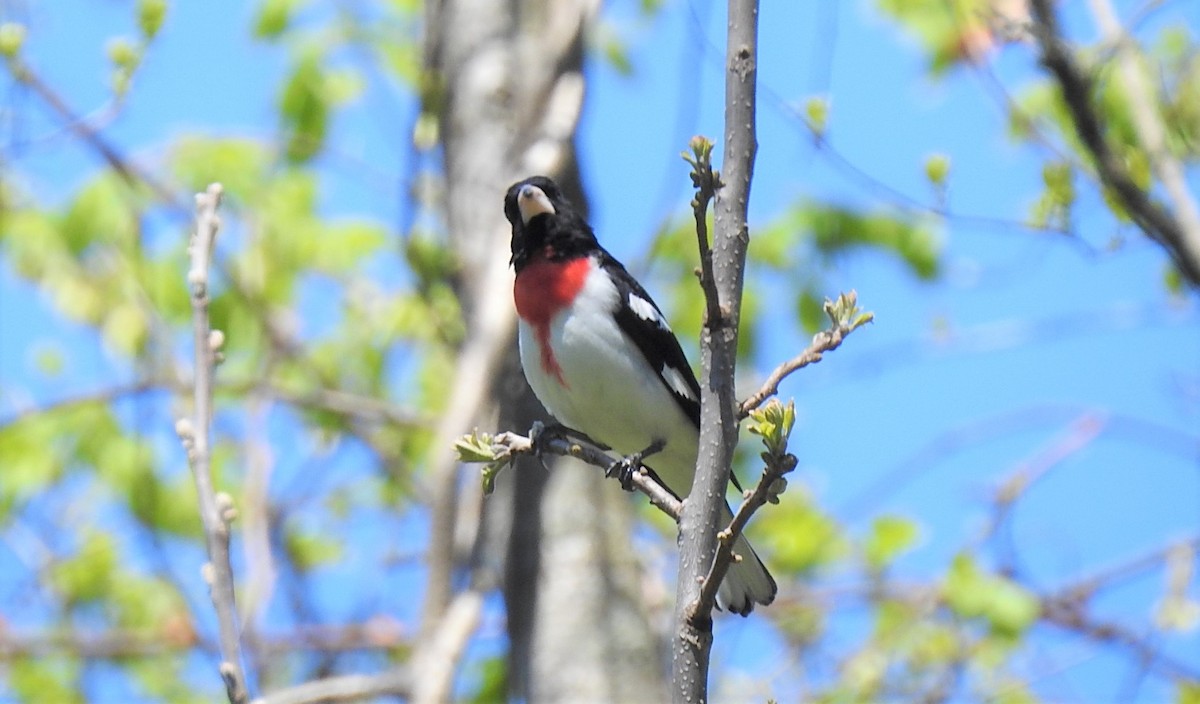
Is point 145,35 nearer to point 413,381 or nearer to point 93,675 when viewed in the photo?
point 93,675

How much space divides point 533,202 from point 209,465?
1.73m

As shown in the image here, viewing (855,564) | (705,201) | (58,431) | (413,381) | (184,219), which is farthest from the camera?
(413,381)

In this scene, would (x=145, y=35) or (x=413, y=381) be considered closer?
(x=145, y=35)

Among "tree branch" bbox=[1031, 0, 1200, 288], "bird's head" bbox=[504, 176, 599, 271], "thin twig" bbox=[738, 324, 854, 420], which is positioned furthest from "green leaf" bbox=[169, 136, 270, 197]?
"thin twig" bbox=[738, 324, 854, 420]

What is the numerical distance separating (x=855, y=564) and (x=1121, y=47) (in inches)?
156

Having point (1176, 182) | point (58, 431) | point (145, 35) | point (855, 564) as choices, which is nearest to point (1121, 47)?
point (1176, 182)

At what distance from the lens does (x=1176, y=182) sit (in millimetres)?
3607

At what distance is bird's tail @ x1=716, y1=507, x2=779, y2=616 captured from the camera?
10.6 ft

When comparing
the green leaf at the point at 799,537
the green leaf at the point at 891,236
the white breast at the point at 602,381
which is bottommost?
the white breast at the point at 602,381

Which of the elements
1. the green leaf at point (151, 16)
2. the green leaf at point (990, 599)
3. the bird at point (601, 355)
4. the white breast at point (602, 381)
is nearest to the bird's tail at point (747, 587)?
the bird at point (601, 355)

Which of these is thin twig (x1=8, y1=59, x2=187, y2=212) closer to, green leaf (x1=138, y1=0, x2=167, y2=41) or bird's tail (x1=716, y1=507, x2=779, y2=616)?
green leaf (x1=138, y1=0, x2=167, y2=41)

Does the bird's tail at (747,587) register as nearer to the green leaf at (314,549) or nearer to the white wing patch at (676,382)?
the white wing patch at (676,382)

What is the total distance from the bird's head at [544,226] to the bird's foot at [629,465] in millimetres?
628

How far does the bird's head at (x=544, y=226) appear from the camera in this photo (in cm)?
382
